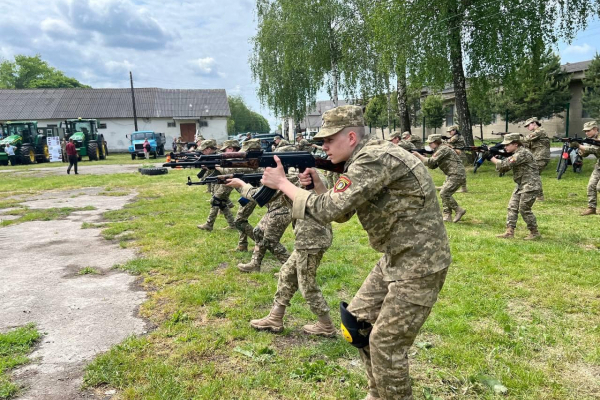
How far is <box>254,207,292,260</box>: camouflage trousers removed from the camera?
18.6 feet

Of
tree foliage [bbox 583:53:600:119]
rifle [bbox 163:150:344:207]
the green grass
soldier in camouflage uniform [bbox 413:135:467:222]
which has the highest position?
tree foliage [bbox 583:53:600:119]

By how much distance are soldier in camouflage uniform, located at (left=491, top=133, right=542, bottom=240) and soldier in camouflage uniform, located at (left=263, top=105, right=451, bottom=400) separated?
242 inches

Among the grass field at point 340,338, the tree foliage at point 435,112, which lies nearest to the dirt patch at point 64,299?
the grass field at point 340,338

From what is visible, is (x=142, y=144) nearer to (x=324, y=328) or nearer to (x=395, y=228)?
(x=324, y=328)

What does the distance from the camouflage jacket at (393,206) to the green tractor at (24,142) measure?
32.8 m

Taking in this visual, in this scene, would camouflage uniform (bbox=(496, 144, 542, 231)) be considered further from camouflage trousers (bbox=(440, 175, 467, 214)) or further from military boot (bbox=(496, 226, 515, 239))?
camouflage trousers (bbox=(440, 175, 467, 214))

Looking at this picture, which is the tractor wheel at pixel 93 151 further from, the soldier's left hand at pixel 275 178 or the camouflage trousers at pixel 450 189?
the soldier's left hand at pixel 275 178

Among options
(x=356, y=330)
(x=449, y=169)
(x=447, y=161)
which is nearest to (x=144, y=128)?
(x=447, y=161)

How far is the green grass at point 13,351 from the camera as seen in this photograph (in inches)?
133

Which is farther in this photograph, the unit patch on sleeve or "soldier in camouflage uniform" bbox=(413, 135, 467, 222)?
"soldier in camouflage uniform" bbox=(413, 135, 467, 222)

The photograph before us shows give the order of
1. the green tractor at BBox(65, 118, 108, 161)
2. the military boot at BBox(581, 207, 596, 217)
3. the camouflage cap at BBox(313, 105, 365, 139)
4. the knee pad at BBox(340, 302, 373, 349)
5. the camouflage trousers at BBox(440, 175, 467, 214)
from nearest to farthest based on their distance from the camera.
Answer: the camouflage cap at BBox(313, 105, 365, 139)
the knee pad at BBox(340, 302, 373, 349)
the camouflage trousers at BBox(440, 175, 467, 214)
the military boot at BBox(581, 207, 596, 217)
the green tractor at BBox(65, 118, 108, 161)

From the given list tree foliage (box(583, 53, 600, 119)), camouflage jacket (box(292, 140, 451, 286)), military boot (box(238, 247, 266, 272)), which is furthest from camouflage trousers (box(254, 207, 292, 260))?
tree foliage (box(583, 53, 600, 119))

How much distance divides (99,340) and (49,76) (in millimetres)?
95032

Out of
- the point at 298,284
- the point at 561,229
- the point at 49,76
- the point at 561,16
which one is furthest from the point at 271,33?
the point at 49,76
